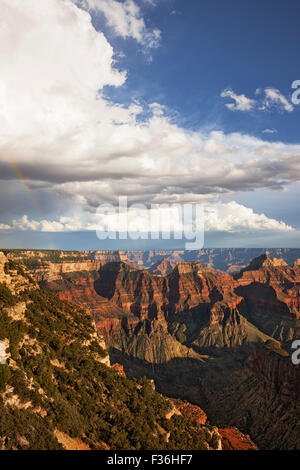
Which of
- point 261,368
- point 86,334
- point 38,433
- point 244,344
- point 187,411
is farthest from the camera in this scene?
point 244,344

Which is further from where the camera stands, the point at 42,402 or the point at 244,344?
the point at 244,344

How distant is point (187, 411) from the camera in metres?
78.7

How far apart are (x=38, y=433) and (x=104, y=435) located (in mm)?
11644

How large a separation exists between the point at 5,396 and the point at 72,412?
994cm

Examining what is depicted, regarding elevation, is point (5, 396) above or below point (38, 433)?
above

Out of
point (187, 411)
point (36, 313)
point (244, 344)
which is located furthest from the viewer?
point (244, 344)

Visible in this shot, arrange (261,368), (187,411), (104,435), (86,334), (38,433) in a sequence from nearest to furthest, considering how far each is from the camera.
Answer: (38,433) < (104,435) < (86,334) < (187,411) < (261,368)

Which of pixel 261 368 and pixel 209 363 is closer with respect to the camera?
pixel 261 368
